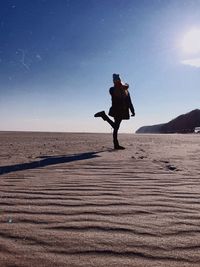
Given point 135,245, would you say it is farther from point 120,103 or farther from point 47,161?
point 120,103

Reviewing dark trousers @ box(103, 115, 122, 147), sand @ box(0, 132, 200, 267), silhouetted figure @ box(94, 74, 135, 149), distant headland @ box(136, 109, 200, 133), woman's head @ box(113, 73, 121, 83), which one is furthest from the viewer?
distant headland @ box(136, 109, 200, 133)

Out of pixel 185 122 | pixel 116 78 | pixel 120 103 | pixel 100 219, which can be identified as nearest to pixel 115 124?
pixel 120 103

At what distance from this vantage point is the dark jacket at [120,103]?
9828 millimetres

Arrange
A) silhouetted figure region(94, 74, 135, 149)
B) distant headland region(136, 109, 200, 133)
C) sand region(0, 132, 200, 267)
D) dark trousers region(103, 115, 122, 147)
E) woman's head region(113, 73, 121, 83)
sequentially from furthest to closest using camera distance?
distant headland region(136, 109, 200, 133) → dark trousers region(103, 115, 122, 147) → silhouetted figure region(94, 74, 135, 149) → woman's head region(113, 73, 121, 83) → sand region(0, 132, 200, 267)

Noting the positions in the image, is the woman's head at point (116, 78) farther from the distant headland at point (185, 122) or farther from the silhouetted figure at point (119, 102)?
the distant headland at point (185, 122)

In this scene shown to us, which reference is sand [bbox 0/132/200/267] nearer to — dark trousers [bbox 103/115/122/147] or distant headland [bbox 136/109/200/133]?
dark trousers [bbox 103/115/122/147]

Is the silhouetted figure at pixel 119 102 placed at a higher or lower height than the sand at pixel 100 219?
higher

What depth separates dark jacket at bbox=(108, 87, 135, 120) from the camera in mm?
9828

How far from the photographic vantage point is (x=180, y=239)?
2.79 m

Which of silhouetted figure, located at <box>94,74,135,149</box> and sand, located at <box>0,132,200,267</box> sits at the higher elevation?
silhouetted figure, located at <box>94,74,135,149</box>

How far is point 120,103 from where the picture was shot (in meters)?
9.84

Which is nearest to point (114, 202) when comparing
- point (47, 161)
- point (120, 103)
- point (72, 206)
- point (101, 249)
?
point (72, 206)

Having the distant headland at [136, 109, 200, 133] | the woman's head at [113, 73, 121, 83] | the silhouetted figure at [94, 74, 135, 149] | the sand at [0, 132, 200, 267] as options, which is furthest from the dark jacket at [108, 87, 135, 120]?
the distant headland at [136, 109, 200, 133]

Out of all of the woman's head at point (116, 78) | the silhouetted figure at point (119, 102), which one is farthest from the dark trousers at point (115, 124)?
the woman's head at point (116, 78)
